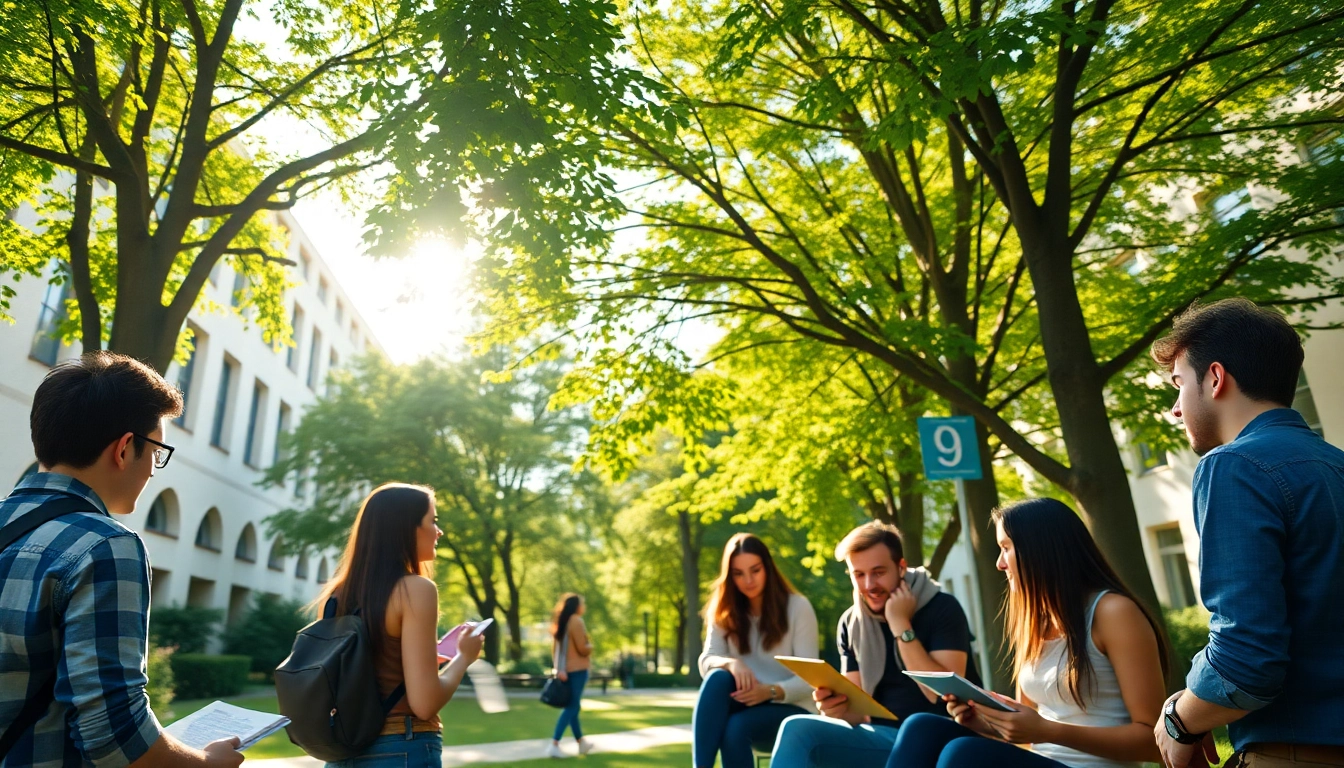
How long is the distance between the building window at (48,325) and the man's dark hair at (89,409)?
709 inches

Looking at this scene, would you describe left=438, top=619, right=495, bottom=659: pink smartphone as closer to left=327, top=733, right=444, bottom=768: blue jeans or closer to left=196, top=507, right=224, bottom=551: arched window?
left=327, top=733, right=444, bottom=768: blue jeans

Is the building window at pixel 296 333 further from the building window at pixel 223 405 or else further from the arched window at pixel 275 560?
the arched window at pixel 275 560

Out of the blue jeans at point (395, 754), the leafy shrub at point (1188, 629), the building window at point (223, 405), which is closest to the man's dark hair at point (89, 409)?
the blue jeans at point (395, 754)

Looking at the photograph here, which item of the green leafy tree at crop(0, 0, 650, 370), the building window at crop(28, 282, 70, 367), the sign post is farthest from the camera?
the building window at crop(28, 282, 70, 367)

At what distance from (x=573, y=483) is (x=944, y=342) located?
997 inches

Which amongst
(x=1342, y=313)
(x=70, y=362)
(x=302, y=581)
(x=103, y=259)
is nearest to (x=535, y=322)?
(x=103, y=259)

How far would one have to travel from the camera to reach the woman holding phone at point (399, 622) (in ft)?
10.8

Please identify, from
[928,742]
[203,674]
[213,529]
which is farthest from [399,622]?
[213,529]

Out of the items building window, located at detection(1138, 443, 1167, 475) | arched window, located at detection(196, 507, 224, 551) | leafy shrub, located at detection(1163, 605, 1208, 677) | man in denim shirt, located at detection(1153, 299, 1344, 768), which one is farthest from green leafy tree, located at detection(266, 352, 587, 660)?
man in denim shirt, located at detection(1153, 299, 1344, 768)

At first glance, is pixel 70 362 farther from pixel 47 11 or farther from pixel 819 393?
pixel 819 393

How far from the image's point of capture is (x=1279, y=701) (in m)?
2.32

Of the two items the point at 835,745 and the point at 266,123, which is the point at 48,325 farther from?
the point at 835,745

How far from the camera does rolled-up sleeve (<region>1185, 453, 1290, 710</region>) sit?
222 cm

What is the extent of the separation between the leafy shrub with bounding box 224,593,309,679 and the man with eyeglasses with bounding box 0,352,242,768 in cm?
2727
